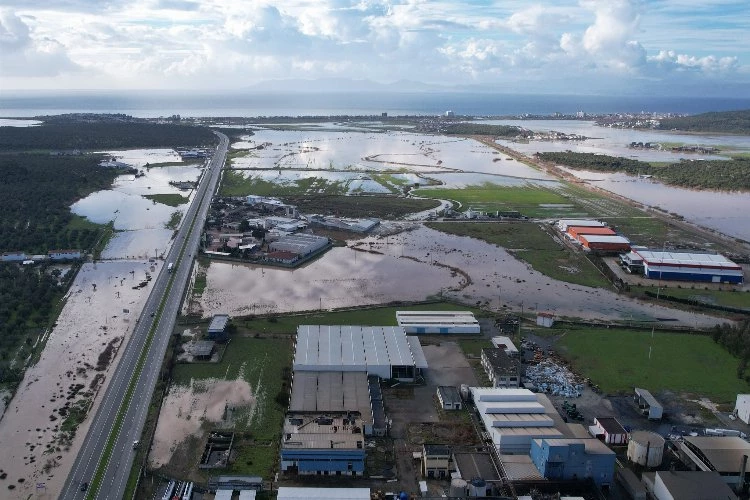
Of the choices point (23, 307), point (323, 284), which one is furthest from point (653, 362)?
point (23, 307)

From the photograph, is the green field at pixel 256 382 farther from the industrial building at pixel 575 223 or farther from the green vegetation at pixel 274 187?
the green vegetation at pixel 274 187

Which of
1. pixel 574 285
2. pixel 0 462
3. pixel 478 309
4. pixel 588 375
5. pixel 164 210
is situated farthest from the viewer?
pixel 164 210

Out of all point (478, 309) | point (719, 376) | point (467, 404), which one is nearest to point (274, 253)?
point (478, 309)

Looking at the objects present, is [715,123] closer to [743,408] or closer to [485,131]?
[485,131]

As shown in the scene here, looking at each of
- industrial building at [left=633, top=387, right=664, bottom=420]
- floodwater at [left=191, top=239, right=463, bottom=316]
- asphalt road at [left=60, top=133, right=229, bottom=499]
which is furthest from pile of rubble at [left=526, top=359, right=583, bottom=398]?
asphalt road at [left=60, top=133, right=229, bottom=499]

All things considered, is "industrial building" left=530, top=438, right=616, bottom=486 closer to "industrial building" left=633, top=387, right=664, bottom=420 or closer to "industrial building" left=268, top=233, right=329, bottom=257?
"industrial building" left=633, top=387, right=664, bottom=420

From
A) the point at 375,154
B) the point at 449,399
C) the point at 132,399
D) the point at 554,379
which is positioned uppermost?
the point at 375,154

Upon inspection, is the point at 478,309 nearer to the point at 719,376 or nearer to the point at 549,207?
the point at 719,376
